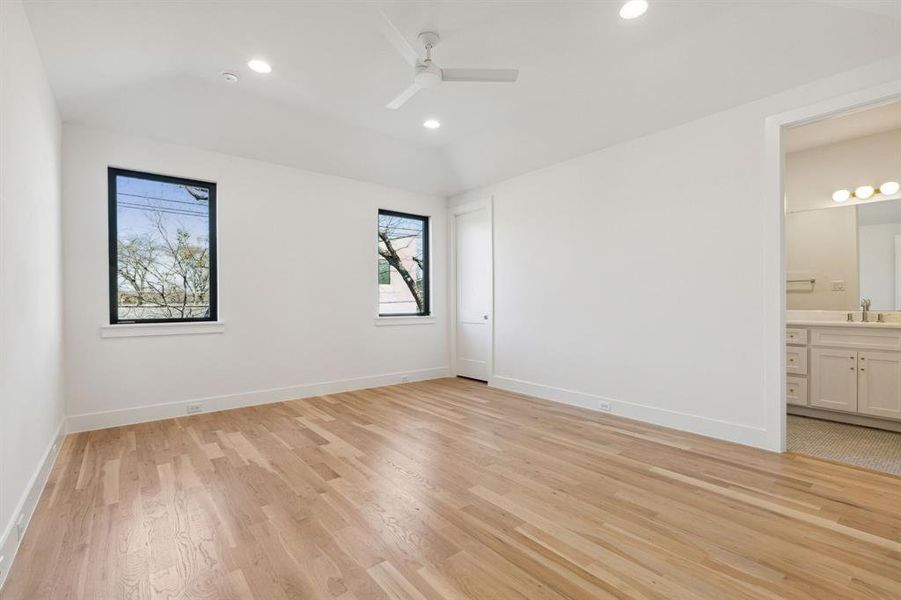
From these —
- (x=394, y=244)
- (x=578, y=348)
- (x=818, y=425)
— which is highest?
(x=394, y=244)

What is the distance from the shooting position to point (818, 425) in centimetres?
383

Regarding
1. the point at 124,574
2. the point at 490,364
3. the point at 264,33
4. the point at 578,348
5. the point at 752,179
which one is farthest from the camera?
the point at 490,364

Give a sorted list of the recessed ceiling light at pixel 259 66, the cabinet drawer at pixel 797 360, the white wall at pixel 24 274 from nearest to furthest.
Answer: the white wall at pixel 24 274
the recessed ceiling light at pixel 259 66
the cabinet drawer at pixel 797 360

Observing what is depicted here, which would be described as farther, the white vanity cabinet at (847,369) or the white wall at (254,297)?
the white wall at (254,297)

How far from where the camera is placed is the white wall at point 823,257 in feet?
14.1

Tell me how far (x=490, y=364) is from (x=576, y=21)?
391cm

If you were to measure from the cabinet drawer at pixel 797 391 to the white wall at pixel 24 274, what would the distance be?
227 inches

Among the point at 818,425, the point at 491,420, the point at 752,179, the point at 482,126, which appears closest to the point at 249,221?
the point at 482,126

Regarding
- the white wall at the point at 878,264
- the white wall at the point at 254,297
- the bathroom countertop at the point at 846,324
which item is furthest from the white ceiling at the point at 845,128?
the white wall at the point at 254,297

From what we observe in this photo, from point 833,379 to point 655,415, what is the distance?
1.73 meters

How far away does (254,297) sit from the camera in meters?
4.57

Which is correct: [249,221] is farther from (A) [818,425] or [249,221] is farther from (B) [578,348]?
(A) [818,425]

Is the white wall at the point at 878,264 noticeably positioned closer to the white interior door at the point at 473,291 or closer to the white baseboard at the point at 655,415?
the white baseboard at the point at 655,415

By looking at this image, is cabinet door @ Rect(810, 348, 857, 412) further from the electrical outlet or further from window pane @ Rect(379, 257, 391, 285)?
the electrical outlet
